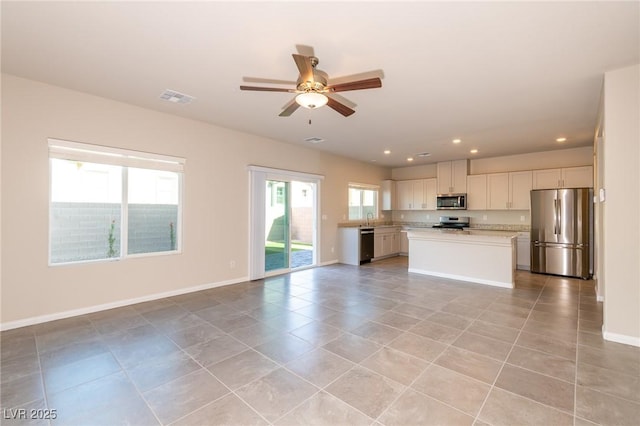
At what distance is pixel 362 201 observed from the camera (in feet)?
28.1

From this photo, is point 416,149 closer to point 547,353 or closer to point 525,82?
point 525,82

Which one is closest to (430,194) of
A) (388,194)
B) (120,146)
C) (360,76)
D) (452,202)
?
(452,202)

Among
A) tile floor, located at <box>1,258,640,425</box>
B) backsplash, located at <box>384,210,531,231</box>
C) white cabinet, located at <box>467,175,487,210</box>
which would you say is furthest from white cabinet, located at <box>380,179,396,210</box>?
tile floor, located at <box>1,258,640,425</box>

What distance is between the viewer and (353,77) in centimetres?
306

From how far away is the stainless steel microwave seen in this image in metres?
7.50

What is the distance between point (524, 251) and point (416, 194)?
3042mm

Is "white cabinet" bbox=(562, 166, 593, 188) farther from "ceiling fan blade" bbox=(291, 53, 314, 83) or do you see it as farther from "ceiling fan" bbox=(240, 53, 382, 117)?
"ceiling fan blade" bbox=(291, 53, 314, 83)

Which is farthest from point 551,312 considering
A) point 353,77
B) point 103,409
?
→ point 103,409

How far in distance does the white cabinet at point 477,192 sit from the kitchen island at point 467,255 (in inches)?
71.5

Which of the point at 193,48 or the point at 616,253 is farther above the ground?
the point at 193,48

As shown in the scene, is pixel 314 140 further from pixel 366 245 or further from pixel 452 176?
pixel 452 176

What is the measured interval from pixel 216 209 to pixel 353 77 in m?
3.18

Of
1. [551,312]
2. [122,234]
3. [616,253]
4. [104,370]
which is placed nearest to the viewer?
[104,370]

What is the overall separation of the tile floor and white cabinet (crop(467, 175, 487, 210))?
138 inches
